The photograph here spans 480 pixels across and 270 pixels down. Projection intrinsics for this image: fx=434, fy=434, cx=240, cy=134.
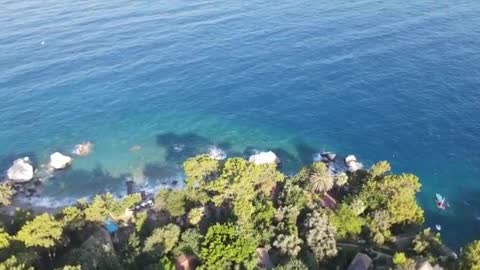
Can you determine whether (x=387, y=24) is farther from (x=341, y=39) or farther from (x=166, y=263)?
(x=166, y=263)

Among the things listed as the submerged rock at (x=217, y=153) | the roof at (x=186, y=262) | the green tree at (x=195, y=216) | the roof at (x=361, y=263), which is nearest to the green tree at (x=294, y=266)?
the roof at (x=361, y=263)

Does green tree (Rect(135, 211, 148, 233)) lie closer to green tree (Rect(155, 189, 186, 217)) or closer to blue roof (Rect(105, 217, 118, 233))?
green tree (Rect(155, 189, 186, 217))

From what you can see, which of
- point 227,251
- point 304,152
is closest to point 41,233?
point 227,251

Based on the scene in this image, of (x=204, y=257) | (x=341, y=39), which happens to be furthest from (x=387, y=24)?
(x=204, y=257)

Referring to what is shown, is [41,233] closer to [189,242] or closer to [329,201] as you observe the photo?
[189,242]

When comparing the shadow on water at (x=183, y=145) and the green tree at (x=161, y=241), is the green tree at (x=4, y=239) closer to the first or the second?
the green tree at (x=161, y=241)

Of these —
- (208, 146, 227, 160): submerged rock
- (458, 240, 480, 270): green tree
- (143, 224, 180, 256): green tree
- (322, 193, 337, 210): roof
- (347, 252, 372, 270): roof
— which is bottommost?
(208, 146, 227, 160): submerged rock

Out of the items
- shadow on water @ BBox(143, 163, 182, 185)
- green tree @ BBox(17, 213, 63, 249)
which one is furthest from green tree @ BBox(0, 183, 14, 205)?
shadow on water @ BBox(143, 163, 182, 185)

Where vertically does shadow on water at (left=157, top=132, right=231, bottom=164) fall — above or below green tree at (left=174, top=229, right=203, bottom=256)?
below
